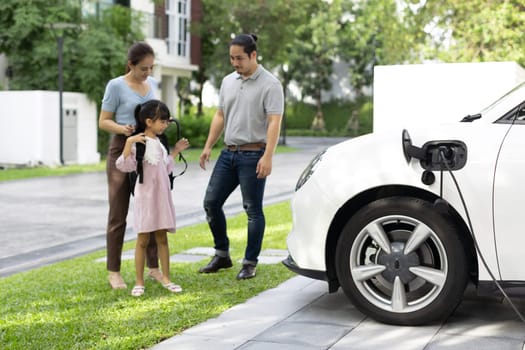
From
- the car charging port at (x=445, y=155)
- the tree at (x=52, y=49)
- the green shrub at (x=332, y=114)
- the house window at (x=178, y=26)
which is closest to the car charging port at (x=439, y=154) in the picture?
the car charging port at (x=445, y=155)

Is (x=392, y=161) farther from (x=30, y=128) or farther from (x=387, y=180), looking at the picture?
(x=30, y=128)

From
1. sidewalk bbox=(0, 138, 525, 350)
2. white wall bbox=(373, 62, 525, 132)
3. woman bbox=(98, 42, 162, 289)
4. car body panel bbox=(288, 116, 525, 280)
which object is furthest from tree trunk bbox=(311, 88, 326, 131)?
car body panel bbox=(288, 116, 525, 280)

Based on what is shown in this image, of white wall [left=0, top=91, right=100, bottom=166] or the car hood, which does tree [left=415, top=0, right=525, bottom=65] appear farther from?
the car hood

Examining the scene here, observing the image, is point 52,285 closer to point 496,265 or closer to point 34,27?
point 496,265

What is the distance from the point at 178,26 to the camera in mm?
36531

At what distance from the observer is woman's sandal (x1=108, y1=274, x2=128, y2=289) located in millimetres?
6328

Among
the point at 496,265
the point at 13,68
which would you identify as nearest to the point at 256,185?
the point at 496,265

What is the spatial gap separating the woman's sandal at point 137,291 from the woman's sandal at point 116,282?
10.8 inches

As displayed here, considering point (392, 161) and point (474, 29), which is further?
point (474, 29)

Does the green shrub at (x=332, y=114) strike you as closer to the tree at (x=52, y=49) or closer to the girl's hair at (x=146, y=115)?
the tree at (x=52, y=49)

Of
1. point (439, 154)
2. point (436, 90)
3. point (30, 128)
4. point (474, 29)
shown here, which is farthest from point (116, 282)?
point (30, 128)

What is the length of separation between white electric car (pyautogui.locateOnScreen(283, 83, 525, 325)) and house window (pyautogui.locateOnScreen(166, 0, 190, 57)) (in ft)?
103

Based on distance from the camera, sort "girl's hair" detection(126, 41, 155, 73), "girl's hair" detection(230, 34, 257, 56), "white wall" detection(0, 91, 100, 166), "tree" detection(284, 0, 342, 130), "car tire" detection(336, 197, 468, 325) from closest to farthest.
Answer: "car tire" detection(336, 197, 468, 325)
"girl's hair" detection(126, 41, 155, 73)
"girl's hair" detection(230, 34, 257, 56)
"white wall" detection(0, 91, 100, 166)
"tree" detection(284, 0, 342, 130)

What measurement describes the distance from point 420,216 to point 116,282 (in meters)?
2.49
